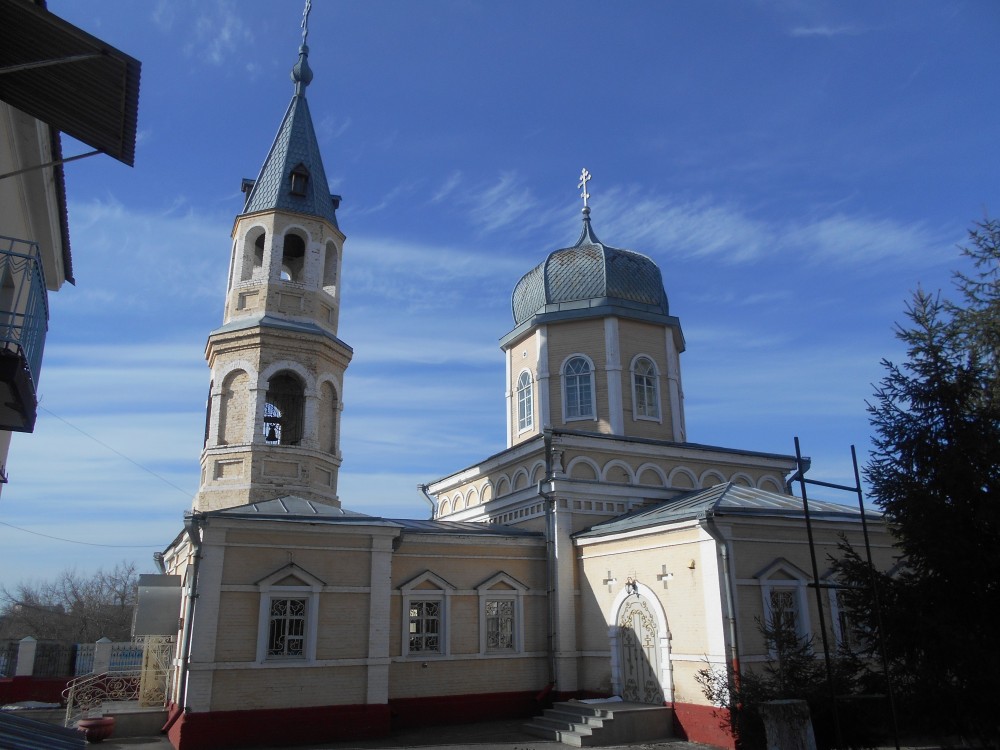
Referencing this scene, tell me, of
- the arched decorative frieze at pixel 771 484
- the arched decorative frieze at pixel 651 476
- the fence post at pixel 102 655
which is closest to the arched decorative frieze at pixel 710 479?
the arched decorative frieze at pixel 651 476

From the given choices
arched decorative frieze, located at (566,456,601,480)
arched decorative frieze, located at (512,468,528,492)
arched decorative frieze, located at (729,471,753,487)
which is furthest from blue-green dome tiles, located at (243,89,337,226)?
arched decorative frieze, located at (729,471,753,487)

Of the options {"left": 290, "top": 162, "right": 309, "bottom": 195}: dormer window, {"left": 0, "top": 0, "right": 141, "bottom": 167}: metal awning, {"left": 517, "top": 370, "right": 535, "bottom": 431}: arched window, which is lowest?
{"left": 0, "top": 0, "right": 141, "bottom": 167}: metal awning

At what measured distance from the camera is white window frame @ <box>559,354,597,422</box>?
19.3 metres

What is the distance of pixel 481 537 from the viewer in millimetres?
16047

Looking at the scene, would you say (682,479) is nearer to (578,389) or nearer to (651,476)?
(651,476)

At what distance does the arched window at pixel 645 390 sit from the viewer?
63.8 ft

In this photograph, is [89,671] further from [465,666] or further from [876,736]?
[876,736]

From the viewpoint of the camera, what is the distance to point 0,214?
585 centimetres

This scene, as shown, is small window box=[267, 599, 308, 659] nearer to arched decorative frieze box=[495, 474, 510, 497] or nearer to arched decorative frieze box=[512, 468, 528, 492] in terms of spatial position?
arched decorative frieze box=[512, 468, 528, 492]

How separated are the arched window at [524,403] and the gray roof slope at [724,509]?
423 centimetres

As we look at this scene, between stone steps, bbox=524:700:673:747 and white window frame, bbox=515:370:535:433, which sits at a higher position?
white window frame, bbox=515:370:535:433

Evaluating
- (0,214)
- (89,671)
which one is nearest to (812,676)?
(0,214)

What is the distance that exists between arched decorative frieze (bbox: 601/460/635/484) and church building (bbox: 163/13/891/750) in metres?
0.05

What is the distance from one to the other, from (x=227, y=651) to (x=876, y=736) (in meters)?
9.83
